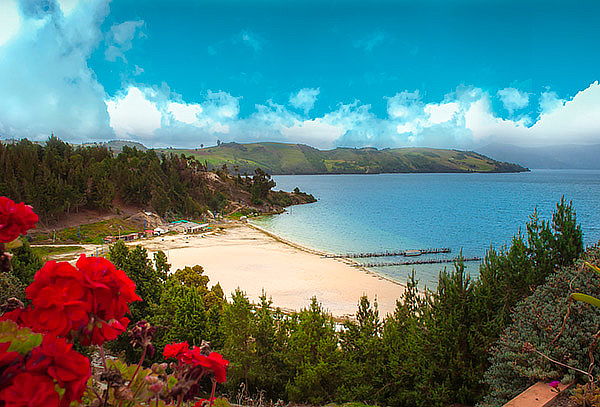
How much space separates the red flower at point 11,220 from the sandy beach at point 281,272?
25.5m

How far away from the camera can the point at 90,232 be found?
56688 mm

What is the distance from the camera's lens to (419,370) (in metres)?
11.4

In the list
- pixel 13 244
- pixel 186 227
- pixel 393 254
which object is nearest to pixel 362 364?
pixel 13 244

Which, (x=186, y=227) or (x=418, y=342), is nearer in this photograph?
(x=418, y=342)

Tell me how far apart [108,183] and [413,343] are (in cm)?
6795

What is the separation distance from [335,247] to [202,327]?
4341 centimetres

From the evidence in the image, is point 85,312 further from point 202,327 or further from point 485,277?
point 202,327

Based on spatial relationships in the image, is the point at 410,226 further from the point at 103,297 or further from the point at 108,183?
the point at 103,297

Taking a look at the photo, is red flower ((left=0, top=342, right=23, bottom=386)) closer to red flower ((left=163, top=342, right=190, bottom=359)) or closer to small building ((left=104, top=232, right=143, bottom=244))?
red flower ((left=163, top=342, right=190, bottom=359))

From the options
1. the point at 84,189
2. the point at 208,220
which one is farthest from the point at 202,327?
the point at 208,220

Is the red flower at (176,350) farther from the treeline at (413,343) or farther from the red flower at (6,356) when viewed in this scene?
the treeline at (413,343)

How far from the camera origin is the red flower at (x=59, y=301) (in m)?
1.95

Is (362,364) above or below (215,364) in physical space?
below

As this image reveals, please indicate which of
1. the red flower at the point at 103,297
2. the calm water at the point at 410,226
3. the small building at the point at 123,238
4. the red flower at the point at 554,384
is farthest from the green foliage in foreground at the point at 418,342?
the small building at the point at 123,238
